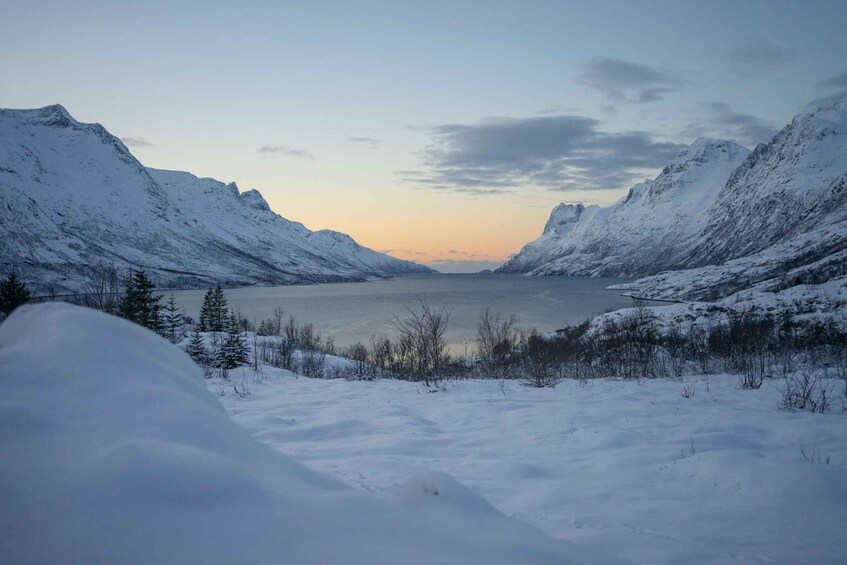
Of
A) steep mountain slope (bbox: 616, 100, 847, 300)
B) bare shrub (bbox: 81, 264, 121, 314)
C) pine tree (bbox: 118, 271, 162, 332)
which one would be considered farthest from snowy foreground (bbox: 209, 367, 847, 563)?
steep mountain slope (bbox: 616, 100, 847, 300)

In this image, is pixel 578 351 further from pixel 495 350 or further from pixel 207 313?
pixel 207 313

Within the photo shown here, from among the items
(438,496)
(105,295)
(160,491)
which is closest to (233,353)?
(105,295)

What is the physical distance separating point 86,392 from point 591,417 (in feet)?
23.8

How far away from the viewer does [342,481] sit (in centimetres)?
384

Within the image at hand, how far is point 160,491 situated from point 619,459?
5.06 m

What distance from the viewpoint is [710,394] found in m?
9.57

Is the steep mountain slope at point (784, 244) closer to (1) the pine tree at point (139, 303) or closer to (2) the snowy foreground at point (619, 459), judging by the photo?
(2) the snowy foreground at point (619, 459)

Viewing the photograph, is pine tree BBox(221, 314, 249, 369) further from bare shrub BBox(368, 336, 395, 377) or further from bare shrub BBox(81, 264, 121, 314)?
bare shrub BBox(81, 264, 121, 314)

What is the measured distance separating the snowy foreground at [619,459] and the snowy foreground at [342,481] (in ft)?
0.08

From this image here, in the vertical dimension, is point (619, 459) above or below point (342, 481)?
below

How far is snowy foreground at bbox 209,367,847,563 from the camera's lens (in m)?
3.34

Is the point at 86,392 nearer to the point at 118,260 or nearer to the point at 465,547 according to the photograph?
the point at 465,547

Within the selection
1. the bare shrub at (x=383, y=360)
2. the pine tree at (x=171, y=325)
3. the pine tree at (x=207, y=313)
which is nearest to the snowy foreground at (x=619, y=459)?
the bare shrub at (x=383, y=360)

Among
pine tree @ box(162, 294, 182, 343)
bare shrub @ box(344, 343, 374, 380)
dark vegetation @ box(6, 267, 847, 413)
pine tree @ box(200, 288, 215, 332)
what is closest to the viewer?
dark vegetation @ box(6, 267, 847, 413)
